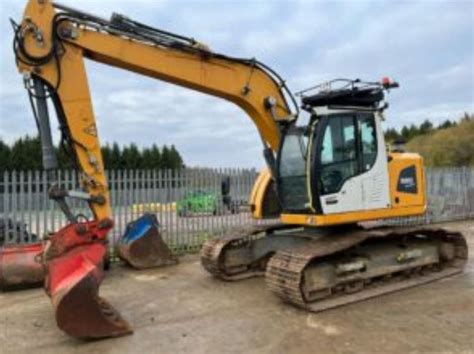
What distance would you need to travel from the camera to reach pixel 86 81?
7441 mm

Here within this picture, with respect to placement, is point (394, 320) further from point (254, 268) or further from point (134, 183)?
point (134, 183)

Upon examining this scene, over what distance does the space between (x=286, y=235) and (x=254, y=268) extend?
3.38ft

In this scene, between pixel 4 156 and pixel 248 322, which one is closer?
pixel 248 322

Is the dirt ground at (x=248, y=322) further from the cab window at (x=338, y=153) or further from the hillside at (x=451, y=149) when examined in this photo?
the hillside at (x=451, y=149)

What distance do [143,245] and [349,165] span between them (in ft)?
14.5

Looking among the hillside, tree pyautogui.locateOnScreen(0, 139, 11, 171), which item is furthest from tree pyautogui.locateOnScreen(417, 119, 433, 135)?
tree pyautogui.locateOnScreen(0, 139, 11, 171)

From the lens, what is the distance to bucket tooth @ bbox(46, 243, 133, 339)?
5.36m

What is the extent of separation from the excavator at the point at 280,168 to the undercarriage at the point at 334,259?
0.02 meters

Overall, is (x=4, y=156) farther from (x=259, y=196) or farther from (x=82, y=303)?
(x=82, y=303)

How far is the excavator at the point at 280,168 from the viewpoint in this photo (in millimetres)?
6973

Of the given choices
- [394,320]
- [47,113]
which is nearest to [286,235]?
[394,320]

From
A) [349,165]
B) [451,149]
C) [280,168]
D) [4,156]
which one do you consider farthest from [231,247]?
[4,156]

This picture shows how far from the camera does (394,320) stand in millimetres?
6211

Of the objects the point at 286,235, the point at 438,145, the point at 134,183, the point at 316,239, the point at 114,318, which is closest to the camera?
the point at 114,318
